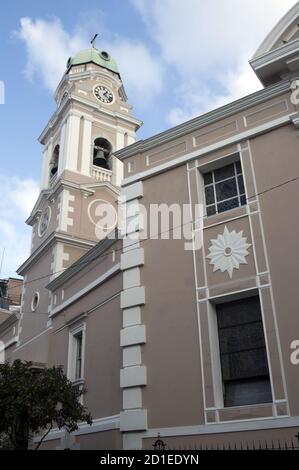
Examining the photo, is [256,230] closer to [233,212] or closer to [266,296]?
[233,212]

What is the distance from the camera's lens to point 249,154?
1211cm

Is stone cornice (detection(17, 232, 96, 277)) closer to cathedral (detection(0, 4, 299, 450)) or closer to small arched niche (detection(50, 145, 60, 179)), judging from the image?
cathedral (detection(0, 4, 299, 450))

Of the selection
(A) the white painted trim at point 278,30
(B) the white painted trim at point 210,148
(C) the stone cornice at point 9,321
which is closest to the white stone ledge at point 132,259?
(B) the white painted trim at point 210,148

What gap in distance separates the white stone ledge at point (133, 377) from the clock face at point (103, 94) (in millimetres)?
17957

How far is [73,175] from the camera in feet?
75.2

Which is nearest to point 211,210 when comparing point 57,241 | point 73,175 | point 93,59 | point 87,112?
point 57,241

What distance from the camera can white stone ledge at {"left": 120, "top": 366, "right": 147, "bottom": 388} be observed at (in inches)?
449

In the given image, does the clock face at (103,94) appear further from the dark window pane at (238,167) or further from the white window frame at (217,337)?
the white window frame at (217,337)

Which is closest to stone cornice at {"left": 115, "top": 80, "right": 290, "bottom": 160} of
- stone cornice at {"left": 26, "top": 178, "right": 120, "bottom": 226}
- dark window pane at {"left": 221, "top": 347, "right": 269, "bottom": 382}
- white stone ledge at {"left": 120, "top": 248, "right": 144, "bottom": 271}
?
white stone ledge at {"left": 120, "top": 248, "right": 144, "bottom": 271}

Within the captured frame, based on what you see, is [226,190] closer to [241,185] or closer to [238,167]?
[241,185]

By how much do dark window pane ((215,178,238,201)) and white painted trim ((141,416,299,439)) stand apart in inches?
204

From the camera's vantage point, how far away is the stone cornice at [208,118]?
1223cm

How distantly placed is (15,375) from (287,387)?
5835 millimetres
